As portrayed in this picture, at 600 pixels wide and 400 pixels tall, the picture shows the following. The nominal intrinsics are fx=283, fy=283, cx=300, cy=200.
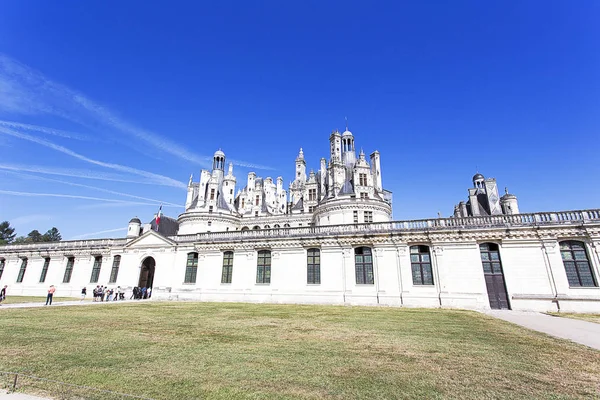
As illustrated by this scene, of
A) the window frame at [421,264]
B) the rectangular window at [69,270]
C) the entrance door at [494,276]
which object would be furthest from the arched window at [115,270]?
the entrance door at [494,276]

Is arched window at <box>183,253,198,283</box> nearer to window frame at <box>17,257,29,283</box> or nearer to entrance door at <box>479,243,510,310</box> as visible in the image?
window frame at <box>17,257,29,283</box>

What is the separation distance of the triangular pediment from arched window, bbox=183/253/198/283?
225 cm

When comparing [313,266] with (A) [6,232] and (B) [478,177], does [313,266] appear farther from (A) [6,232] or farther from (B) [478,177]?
(A) [6,232]

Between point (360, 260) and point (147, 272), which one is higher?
point (360, 260)

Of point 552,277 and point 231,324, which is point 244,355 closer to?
point 231,324

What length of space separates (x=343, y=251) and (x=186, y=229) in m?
27.2

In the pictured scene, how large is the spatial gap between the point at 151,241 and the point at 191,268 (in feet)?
18.0

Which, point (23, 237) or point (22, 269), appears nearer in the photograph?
point (22, 269)

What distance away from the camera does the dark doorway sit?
29.7 m

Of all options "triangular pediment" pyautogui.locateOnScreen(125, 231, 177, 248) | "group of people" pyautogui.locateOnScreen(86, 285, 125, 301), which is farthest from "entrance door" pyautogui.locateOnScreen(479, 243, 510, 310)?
"group of people" pyautogui.locateOnScreen(86, 285, 125, 301)

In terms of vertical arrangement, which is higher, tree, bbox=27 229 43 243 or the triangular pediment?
tree, bbox=27 229 43 243

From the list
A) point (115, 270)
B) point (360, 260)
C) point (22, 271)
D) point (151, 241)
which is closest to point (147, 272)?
point (115, 270)

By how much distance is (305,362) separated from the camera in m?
6.39

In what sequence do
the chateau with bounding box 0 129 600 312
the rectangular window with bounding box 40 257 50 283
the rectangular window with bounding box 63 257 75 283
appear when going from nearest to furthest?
the chateau with bounding box 0 129 600 312
the rectangular window with bounding box 63 257 75 283
the rectangular window with bounding box 40 257 50 283
